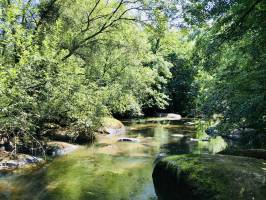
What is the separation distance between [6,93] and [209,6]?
6.39 m

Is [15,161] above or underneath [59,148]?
underneath

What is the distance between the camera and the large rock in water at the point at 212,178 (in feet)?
22.8

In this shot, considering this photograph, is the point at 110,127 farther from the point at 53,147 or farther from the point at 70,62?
the point at 70,62

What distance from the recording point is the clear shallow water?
10668 millimetres

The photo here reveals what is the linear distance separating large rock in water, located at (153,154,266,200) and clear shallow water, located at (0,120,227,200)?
1863 millimetres

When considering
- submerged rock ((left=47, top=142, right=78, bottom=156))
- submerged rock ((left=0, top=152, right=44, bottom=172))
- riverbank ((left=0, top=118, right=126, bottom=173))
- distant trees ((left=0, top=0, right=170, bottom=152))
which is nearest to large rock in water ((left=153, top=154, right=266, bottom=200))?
distant trees ((left=0, top=0, right=170, bottom=152))

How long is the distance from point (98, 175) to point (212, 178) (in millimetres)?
6476

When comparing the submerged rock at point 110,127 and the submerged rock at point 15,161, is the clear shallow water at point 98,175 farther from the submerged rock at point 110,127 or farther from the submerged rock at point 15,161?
the submerged rock at point 110,127

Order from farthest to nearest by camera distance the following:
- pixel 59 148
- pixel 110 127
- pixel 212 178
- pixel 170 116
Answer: pixel 170 116 → pixel 110 127 → pixel 59 148 → pixel 212 178

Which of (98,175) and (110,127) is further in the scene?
(110,127)

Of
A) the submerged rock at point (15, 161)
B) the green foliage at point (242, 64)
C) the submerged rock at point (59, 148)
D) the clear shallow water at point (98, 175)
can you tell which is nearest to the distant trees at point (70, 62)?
the submerged rock at point (15, 161)

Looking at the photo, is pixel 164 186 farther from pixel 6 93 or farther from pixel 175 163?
Answer: pixel 6 93

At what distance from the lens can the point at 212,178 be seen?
745cm

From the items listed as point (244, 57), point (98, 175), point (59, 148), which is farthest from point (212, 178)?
point (59, 148)
